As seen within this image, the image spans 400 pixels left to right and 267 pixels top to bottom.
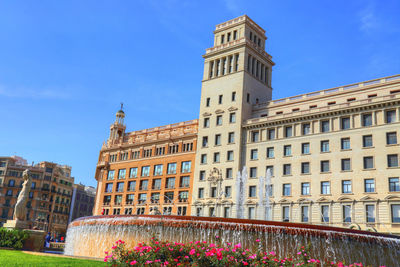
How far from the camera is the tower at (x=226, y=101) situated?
62094 millimetres

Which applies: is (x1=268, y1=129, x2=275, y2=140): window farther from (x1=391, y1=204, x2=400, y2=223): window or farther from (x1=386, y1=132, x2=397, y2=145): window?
(x1=391, y1=204, x2=400, y2=223): window

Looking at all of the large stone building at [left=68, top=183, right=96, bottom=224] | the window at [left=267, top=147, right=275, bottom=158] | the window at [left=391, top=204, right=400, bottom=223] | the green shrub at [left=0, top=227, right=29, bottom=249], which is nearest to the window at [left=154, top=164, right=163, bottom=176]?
the window at [left=267, top=147, right=275, bottom=158]

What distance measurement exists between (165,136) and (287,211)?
3067 cm

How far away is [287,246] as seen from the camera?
24.1 metres

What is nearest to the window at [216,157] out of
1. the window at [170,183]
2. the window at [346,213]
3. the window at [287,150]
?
the window at [170,183]

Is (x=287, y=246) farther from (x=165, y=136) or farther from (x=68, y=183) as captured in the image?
(x=68, y=183)

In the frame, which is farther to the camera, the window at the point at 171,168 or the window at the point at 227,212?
the window at the point at 171,168

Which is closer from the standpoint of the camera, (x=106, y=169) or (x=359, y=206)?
(x=359, y=206)

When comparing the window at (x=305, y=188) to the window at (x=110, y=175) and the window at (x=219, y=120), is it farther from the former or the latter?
the window at (x=110, y=175)

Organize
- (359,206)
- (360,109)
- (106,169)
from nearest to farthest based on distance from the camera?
(359,206), (360,109), (106,169)

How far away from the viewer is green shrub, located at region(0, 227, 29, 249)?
27.3 m

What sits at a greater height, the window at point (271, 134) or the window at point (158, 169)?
the window at point (271, 134)

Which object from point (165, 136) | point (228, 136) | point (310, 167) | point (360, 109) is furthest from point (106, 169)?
point (360, 109)

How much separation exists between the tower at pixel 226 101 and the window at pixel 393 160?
20.7m
